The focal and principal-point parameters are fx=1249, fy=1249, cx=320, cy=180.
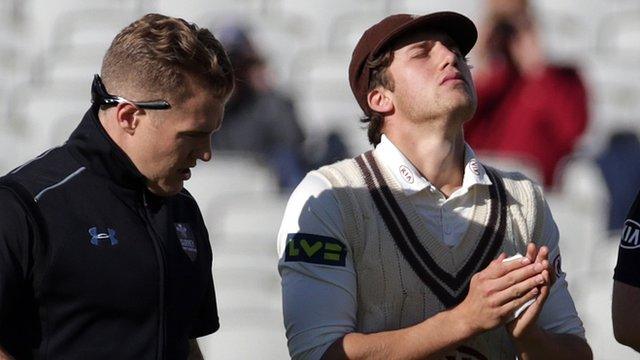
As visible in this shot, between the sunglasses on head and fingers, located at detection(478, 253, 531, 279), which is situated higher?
the sunglasses on head

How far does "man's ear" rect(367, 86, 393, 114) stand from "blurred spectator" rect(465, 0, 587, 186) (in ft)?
9.91

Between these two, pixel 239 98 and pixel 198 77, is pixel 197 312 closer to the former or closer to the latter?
pixel 198 77

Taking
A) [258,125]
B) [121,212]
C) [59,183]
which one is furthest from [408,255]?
[258,125]

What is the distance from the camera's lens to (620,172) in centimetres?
612

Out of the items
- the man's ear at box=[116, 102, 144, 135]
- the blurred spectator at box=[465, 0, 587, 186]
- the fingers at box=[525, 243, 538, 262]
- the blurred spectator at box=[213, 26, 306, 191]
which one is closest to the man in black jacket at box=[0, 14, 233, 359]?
the man's ear at box=[116, 102, 144, 135]

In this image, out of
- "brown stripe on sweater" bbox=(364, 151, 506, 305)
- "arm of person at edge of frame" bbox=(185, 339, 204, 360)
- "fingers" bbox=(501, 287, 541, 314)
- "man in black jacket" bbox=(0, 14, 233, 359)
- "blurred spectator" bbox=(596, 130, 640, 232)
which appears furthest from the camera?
"blurred spectator" bbox=(596, 130, 640, 232)

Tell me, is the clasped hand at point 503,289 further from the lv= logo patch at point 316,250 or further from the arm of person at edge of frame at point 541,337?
the lv= logo patch at point 316,250

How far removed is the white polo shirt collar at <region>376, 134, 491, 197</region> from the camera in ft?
9.75

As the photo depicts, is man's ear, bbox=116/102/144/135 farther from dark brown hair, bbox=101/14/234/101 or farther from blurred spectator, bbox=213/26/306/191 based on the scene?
blurred spectator, bbox=213/26/306/191

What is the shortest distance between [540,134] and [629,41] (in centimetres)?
84

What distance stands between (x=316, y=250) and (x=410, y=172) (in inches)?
12.3

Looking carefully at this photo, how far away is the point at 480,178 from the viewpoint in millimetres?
3021

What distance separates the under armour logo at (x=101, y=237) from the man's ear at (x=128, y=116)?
21 cm

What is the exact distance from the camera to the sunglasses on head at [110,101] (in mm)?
2504
